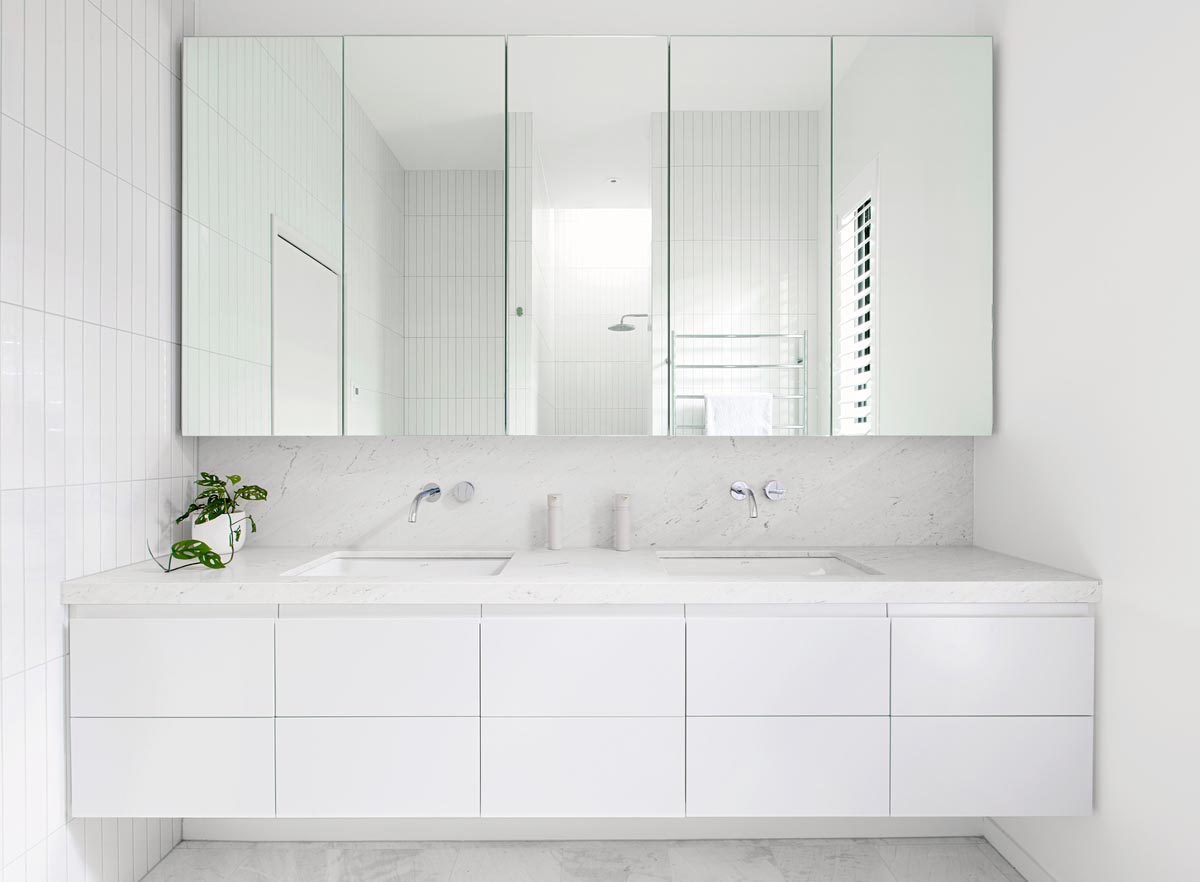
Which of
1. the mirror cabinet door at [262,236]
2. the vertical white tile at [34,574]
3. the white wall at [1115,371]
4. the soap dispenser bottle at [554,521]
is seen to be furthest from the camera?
the soap dispenser bottle at [554,521]

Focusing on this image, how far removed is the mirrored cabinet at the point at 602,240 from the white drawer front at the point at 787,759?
79cm

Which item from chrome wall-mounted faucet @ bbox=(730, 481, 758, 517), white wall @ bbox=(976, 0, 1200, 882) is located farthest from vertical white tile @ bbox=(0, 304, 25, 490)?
white wall @ bbox=(976, 0, 1200, 882)

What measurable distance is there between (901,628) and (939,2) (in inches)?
73.7

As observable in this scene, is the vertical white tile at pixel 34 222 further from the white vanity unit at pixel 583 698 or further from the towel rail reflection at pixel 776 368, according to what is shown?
the towel rail reflection at pixel 776 368

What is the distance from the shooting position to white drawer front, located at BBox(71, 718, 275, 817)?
1.66m

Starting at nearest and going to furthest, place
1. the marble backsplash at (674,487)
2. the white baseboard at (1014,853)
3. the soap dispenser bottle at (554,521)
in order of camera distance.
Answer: the white baseboard at (1014,853), the soap dispenser bottle at (554,521), the marble backsplash at (674,487)

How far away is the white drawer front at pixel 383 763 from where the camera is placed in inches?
65.8

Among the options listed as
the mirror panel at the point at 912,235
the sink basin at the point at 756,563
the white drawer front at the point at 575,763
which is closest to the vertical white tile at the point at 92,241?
the white drawer front at the point at 575,763

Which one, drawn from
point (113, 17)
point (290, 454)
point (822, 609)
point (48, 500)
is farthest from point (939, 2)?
point (48, 500)

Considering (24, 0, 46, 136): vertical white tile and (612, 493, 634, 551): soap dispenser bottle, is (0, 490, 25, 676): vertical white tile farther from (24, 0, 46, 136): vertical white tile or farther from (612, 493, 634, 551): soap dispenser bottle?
(612, 493, 634, 551): soap dispenser bottle

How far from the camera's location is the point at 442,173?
2.06 meters

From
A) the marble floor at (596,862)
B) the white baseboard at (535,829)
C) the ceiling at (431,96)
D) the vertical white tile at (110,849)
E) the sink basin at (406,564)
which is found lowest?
the marble floor at (596,862)

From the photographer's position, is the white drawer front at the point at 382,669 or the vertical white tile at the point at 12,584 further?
the white drawer front at the point at 382,669

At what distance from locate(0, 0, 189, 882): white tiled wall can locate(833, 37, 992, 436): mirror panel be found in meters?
1.87
